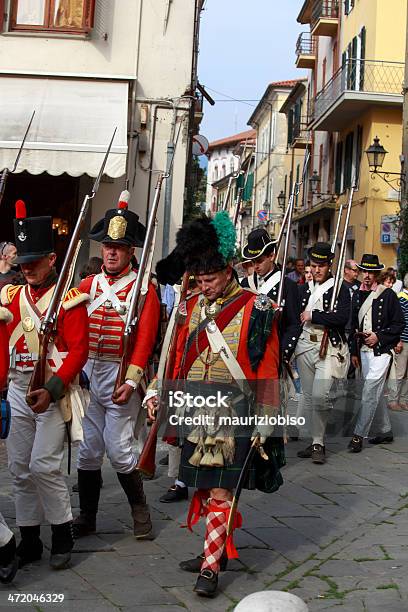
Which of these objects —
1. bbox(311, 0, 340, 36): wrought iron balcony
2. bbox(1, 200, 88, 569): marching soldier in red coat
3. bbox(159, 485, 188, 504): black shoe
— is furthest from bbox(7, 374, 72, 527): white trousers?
bbox(311, 0, 340, 36): wrought iron balcony

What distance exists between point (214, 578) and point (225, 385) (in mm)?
1012

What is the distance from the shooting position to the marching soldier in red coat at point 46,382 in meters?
5.75

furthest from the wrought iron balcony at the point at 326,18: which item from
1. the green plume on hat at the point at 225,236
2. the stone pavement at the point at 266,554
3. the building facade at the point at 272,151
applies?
the green plume on hat at the point at 225,236

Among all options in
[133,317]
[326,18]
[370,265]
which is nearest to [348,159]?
[326,18]

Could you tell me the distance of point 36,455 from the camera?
18.7ft

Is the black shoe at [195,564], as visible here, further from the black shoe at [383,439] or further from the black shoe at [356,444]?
the black shoe at [383,439]

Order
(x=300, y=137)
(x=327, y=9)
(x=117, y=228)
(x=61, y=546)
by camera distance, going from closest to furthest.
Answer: (x=61, y=546), (x=117, y=228), (x=327, y=9), (x=300, y=137)

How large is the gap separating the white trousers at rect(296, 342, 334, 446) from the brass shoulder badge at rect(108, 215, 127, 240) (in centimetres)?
356

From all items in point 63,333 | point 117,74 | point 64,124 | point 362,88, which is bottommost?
point 63,333

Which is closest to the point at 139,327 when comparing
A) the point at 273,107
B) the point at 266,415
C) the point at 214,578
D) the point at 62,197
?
the point at 266,415

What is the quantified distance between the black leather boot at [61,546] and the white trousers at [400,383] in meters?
5.64

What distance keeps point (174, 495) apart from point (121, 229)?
217 centimetres

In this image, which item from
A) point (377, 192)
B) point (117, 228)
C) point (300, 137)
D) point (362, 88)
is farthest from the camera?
point (300, 137)

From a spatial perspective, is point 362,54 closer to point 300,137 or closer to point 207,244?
point 300,137
